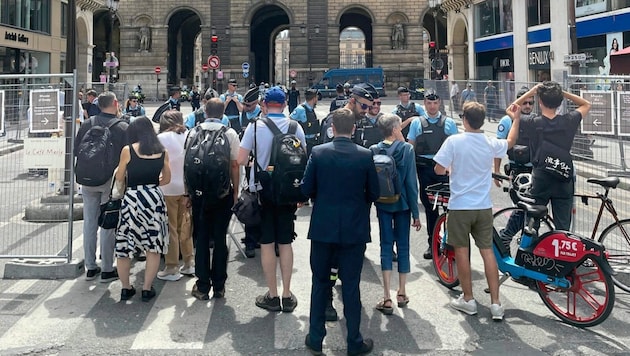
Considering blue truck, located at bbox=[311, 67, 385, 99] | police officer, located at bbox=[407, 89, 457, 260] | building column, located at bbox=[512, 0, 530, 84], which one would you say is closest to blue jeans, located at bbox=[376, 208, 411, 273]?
police officer, located at bbox=[407, 89, 457, 260]

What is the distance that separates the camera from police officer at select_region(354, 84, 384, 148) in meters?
7.04

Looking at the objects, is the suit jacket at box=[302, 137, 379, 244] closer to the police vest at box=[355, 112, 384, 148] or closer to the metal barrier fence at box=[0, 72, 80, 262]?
the police vest at box=[355, 112, 384, 148]

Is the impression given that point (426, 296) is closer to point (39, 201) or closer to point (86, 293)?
point (86, 293)

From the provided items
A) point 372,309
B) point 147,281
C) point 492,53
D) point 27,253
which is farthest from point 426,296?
point 492,53

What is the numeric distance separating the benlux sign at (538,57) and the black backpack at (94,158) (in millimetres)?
24637

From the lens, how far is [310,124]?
9.72 metres

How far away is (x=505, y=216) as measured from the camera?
6395 millimetres

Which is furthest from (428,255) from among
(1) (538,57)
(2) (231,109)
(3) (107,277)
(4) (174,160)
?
→ (1) (538,57)

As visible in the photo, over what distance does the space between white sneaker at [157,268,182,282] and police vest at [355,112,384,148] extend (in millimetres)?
2843

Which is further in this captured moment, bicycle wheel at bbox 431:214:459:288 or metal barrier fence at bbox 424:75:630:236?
metal barrier fence at bbox 424:75:630:236

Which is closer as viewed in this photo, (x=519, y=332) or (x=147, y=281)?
(x=519, y=332)

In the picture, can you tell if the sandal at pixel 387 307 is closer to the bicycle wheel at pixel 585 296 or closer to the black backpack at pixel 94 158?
the bicycle wheel at pixel 585 296

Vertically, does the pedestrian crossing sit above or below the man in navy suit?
below

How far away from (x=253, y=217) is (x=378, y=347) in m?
1.61
